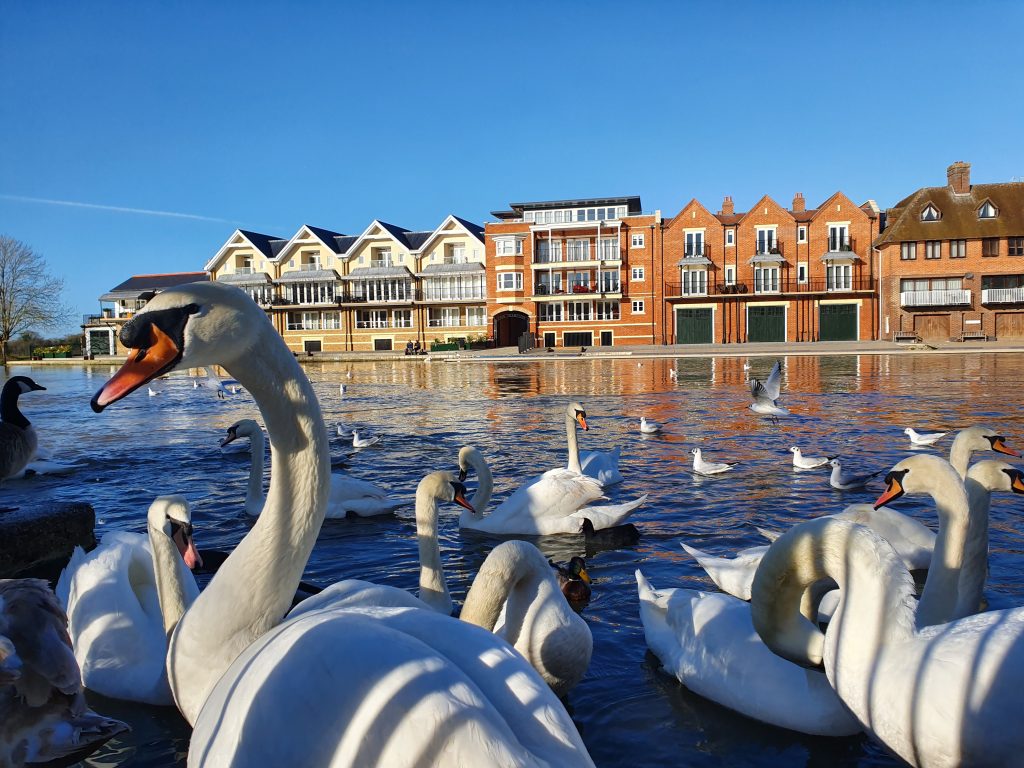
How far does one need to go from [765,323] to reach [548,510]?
5243 centimetres

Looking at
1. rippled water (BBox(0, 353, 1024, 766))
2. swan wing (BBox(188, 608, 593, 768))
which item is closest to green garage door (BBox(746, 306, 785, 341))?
rippled water (BBox(0, 353, 1024, 766))

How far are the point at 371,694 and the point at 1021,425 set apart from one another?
14.1 meters

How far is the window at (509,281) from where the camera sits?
59375 millimetres

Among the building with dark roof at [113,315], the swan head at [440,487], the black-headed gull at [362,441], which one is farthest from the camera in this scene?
the building with dark roof at [113,315]

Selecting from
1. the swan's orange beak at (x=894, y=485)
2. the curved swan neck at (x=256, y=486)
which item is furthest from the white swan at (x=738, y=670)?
the curved swan neck at (x=256, y=486)

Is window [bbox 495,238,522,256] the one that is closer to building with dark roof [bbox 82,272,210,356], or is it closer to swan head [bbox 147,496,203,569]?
building with dark roof [bbox 82,272,210,356]

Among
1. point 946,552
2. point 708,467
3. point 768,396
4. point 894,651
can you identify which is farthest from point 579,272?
point 894,651

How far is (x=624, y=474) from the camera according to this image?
10070 mm

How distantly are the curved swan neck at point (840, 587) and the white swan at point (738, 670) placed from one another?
0.34 metres

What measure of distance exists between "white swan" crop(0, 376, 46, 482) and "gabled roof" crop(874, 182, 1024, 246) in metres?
53.6

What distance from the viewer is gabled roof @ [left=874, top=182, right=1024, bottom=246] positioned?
49.6m

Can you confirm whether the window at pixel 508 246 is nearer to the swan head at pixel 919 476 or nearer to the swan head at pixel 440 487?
the swan head at pixel 440 487

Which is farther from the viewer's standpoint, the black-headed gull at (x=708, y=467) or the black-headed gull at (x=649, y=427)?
the black-headed gull at (x=649, y=427)

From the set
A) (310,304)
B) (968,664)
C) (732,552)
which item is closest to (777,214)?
(310,304)
